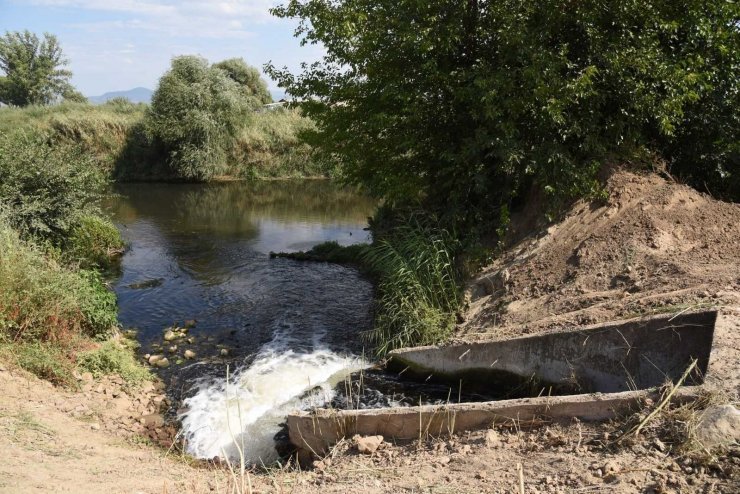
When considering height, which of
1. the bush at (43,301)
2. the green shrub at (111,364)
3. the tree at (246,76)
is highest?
the tree at (246,76)

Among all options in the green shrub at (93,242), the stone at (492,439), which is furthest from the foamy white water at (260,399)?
the green shrub at (93,242)

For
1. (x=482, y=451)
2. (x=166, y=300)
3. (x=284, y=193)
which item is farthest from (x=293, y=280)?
(x=284, y=193)

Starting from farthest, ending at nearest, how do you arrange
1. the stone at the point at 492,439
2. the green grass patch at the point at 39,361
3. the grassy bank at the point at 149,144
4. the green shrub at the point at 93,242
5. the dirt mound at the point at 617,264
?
1. the grassy bank at the point at 149,144
2. the green shrub at the point at 93,242
3. the green grass patch at the point at 39,361
4. the dirt mound at the point at 617,264
5. the stone at the point at 492,439

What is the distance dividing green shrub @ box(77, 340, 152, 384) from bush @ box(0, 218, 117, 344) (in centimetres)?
43

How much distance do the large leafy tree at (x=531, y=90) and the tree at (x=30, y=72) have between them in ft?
166

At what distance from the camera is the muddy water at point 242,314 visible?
7.53 m

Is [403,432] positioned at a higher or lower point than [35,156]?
lower

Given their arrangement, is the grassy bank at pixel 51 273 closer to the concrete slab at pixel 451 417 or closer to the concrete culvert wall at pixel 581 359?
the concrete slab at pixel 451 417

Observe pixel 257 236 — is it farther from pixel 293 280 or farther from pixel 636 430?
pixel 636 430

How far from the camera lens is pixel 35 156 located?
11.3m

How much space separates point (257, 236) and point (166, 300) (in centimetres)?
762

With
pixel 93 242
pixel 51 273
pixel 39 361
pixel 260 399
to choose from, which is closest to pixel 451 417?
pixel 260 399

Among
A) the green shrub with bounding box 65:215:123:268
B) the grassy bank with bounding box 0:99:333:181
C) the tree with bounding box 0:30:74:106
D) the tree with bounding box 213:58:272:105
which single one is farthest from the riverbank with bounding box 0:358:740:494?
the tree with bounding box 0:30:74:106

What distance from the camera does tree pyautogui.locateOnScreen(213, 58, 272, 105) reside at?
4234 cm
